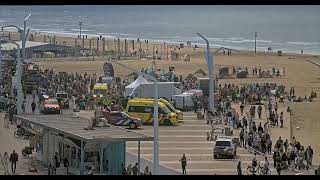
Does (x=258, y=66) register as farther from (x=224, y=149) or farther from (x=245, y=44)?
(x=224, y=149)

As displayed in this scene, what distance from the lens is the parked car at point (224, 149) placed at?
892cm

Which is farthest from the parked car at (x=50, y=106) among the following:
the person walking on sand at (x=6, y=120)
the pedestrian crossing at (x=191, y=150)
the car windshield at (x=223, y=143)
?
the car windshield at (x=223, y=143)

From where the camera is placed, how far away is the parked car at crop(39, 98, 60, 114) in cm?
1191

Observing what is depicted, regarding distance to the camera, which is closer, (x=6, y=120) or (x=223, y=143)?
(x=223, y=143)

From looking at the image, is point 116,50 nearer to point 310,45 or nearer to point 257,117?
point 310,45

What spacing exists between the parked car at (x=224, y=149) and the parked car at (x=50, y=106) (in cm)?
385

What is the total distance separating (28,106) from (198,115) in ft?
10.5

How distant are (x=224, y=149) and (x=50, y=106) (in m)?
4.45

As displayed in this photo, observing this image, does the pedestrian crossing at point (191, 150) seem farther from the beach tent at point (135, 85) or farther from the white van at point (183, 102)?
the beach tent at point (135, 85)

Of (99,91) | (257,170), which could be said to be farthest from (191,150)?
(99,91)

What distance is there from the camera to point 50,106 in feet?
40.3

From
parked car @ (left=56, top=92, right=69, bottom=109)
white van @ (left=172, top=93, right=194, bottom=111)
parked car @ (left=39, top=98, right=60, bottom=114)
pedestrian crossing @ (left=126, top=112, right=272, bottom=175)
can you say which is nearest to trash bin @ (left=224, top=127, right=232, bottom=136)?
pedestrian crossing @ (left=126, top=112, right=272, bottom=175)
